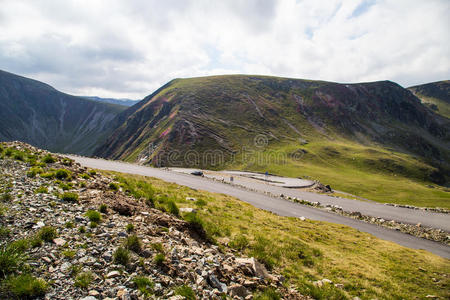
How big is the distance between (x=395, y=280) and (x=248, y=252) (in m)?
9.03

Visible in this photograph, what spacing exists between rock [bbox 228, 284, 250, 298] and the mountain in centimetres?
8204

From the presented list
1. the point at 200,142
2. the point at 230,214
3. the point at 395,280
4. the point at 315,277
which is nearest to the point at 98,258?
the point at 315,277

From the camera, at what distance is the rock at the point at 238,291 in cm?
712

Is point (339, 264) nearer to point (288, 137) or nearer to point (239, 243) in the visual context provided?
Answer: point (239, 243)

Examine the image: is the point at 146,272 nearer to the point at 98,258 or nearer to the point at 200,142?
A: the point at 98,258

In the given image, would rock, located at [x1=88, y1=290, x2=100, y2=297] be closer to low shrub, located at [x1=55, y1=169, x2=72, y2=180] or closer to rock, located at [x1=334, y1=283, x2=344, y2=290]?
low shrub, located at [x1=55, y1=169, x2=72, y2=180]

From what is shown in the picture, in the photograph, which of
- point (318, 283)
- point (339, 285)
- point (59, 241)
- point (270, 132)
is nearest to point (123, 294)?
point (59, 241)

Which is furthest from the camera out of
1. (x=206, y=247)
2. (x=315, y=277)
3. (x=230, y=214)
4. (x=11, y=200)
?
(x=230, y=214)

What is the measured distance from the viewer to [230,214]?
17750 mm

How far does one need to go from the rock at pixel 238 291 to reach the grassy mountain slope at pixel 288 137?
79.5 metres

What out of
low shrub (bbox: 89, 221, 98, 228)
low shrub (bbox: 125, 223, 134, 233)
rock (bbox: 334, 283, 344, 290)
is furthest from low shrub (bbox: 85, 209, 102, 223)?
rock (bbox: 334, 283, 344, 290)

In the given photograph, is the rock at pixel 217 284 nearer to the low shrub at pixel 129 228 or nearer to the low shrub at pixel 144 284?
the low shrub at pixel 144 284

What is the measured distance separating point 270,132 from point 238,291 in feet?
443

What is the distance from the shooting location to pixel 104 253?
6648 millimetres
